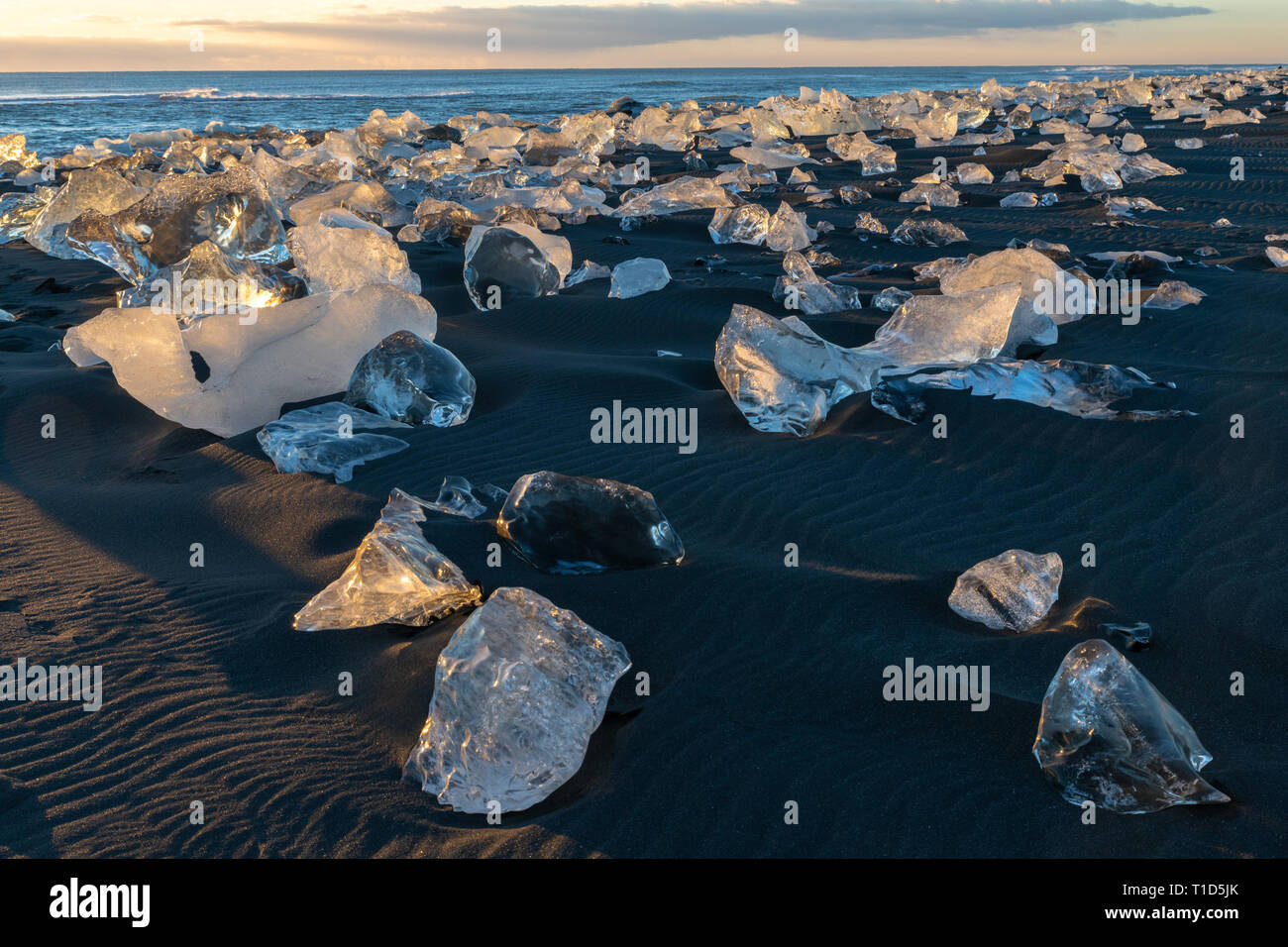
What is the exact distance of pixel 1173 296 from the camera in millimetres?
5969

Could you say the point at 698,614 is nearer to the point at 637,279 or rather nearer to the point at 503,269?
the point at 637,279

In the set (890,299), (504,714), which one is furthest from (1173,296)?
(504,714)

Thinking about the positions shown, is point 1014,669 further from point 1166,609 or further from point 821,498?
point 821,498

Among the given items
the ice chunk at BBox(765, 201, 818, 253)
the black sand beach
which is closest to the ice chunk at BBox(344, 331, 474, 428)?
the black sand beach

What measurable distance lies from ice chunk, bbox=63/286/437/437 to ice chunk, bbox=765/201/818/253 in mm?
4527

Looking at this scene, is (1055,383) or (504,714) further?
(1055,383)

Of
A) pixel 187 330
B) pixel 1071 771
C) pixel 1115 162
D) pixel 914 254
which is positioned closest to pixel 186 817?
pixel 1071 771

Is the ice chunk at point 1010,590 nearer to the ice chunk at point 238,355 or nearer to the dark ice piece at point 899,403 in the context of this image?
the dark ice piece at point 899,403

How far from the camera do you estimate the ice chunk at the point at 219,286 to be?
5.72 meters

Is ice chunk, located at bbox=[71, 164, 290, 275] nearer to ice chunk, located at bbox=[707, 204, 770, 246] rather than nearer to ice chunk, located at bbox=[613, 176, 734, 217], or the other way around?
ice chunk, located at bbox=[707, 204, 770, 246]

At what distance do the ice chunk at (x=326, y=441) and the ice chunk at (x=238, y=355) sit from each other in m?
0.28

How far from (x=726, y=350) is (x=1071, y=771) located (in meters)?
2.72

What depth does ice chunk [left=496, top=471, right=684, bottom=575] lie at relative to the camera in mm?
3176

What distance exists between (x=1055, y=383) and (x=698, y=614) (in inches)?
96.1
